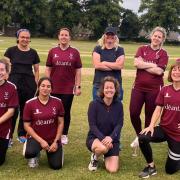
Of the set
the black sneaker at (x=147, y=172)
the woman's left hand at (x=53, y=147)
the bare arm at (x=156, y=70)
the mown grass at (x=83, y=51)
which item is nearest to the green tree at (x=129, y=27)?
the mown grass at (x=83, y=51)

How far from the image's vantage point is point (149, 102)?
7.26m

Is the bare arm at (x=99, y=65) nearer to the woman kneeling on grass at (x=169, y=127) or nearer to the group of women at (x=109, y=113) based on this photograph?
the group of women at (x=109, y=113)

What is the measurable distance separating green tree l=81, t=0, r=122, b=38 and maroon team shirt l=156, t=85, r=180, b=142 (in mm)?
73108

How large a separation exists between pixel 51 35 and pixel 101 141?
68.8 metres

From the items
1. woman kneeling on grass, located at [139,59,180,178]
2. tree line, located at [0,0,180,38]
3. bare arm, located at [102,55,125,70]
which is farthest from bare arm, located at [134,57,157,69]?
tree line, located at [0,0,180,38]

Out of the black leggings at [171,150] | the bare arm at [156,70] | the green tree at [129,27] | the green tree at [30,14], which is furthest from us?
the green tree at [129,27]

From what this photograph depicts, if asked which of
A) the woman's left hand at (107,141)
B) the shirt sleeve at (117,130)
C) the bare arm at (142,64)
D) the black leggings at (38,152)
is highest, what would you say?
the bare arm at (142,64)

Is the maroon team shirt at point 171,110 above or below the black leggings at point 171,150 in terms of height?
above

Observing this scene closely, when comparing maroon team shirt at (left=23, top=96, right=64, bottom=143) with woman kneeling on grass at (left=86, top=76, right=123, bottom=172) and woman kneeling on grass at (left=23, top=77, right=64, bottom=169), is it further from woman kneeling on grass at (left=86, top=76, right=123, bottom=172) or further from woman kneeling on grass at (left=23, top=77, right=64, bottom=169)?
woman kneeling on grass at (left=86, top=76, right=123, bottom=172)

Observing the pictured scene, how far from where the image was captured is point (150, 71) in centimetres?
708

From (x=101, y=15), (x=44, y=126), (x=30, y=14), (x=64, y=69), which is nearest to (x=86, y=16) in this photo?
(x=101, y=15)

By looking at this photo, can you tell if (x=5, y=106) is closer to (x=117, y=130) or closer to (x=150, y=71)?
(x=117, y=130)

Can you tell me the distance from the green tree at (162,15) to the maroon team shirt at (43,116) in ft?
270

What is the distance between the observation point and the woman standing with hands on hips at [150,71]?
7.06 meters
